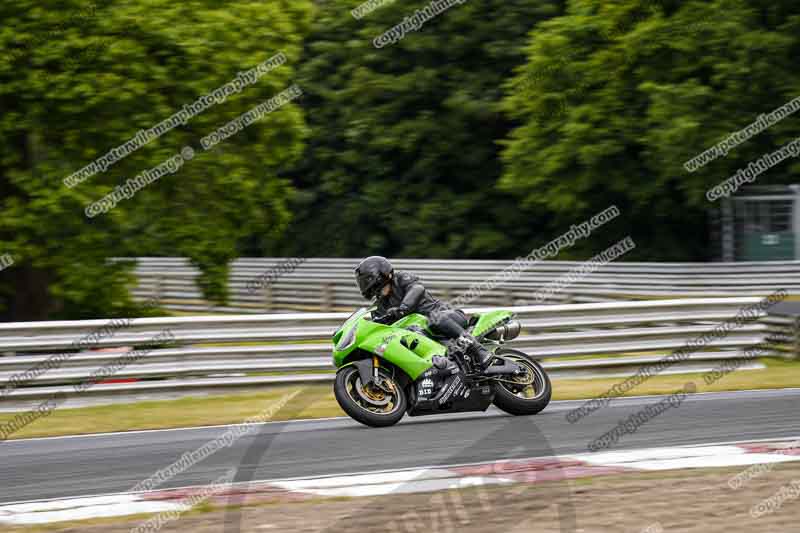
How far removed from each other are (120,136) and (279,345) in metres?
5.88

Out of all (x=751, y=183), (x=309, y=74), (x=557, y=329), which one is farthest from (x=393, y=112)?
(x=557, y=329)

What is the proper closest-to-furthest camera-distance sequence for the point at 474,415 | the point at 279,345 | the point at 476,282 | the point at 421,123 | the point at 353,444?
the point at 353,444 < the point at 474,415 < the point at 279,345 < the point at 476,282 < the point at 421,123

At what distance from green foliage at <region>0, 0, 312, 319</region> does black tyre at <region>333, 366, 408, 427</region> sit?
8.94m

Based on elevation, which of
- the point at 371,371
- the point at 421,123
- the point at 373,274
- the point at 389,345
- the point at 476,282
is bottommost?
the point at 476,282

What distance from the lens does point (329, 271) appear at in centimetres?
3039

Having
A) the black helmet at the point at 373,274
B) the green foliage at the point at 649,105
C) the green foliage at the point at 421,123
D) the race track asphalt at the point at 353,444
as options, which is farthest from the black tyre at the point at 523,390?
the green foliage at the point at 421,123

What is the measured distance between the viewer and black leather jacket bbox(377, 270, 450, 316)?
10781 millimetres

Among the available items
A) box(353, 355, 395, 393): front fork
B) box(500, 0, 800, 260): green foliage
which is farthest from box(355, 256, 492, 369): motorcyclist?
box(500, 0, 800, 260): green foliage

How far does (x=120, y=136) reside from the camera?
18891mm

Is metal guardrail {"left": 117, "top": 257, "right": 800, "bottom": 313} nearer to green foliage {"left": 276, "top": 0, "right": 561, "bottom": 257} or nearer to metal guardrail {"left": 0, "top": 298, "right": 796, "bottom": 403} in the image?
green foliage {"left": 276, "top": 0, "right": 561, "bottom": 257}

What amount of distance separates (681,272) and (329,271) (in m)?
9.40

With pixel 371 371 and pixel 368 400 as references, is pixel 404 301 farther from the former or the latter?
pixel 368 400

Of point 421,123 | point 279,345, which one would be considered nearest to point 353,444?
point 279,345

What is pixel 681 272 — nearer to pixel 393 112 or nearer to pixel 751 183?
pixel 751 183
